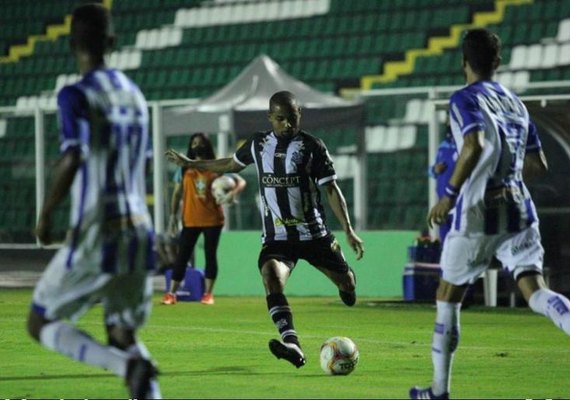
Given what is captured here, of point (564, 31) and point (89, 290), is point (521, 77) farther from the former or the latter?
point (89, 290)

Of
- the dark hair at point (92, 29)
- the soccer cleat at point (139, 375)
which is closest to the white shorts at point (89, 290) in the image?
the soccer cleat at point (139, 375)

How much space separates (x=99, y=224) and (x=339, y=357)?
3.34 m

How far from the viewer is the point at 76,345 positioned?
23.1ft

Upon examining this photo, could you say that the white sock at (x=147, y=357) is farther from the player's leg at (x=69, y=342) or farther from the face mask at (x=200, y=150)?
the face mask at (x=200, y=150)

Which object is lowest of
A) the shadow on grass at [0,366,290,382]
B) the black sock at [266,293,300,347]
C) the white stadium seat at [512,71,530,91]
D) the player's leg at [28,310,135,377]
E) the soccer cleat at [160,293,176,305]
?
the soccer cleat at [160,293,176,305]

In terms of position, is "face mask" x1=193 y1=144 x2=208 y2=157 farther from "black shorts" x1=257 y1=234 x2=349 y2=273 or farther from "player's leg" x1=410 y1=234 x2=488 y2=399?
"player's leg" x1=410 y1=234 x2=488 y2=399

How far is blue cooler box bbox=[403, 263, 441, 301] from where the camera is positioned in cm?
1814

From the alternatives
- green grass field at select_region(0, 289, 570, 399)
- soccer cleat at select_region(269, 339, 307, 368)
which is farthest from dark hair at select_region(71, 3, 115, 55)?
soccer cleat at select_region(269, 339, 307, 368)

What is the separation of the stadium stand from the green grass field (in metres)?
2.72

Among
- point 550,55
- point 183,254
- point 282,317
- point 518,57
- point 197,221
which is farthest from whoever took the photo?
point 518,57

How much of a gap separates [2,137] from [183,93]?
22.1 ft

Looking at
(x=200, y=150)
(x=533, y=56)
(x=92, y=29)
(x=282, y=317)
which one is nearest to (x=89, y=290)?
(x=92, y=29)

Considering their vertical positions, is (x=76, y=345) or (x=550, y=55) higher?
(x=550, y=55)

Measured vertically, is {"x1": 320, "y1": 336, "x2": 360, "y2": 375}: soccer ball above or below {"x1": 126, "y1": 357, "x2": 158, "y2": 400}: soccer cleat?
below
